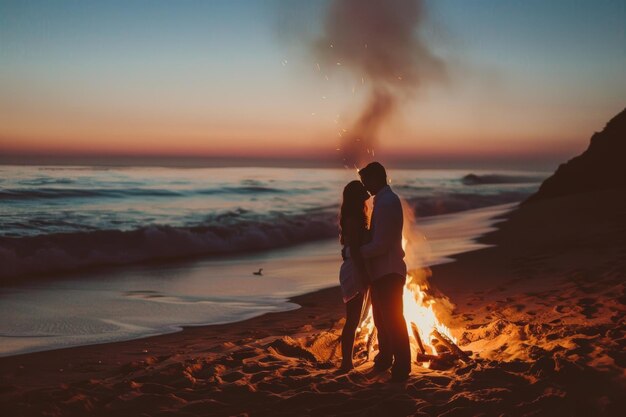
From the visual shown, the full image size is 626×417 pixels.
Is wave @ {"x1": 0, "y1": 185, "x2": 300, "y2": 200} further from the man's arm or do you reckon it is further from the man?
the man's arm

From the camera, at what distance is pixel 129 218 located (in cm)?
2680

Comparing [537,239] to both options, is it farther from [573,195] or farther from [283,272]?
[573,195]

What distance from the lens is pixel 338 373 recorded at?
665 centimetres

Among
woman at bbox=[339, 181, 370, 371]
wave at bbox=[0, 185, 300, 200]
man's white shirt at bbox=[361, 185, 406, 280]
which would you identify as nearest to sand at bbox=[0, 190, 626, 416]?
woman at bbox=[339, 181, 370, 371]

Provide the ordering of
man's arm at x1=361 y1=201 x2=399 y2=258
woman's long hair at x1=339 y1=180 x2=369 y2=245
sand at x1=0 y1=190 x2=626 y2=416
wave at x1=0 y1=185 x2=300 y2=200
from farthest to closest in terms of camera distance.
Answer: wave at x1=0 y1=185 x2=300 y2=200 → woman's long hair at x1=339 y1=180 x2=369 y2=245 → man's arm at x1=361 y1=201 x2=399 y2=258 → sand at x1=0 y1=190 x2=626 y2=416

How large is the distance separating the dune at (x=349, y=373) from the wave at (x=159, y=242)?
9262 mm

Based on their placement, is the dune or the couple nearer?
the dune

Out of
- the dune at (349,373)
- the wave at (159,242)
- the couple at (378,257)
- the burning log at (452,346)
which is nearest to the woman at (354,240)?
the couple at (378,257)

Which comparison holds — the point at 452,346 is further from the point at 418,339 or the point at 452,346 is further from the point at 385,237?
the point at 385,237

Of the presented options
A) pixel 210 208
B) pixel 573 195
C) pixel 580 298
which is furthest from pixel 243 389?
pixel 210 208

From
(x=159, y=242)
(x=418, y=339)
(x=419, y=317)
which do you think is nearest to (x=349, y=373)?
(x=418, y=339)

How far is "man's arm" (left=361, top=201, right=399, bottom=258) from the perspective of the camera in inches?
239

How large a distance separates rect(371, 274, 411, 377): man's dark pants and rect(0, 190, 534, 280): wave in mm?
12338

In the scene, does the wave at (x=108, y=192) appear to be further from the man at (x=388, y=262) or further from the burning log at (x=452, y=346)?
the man at (x=388, y=262)
